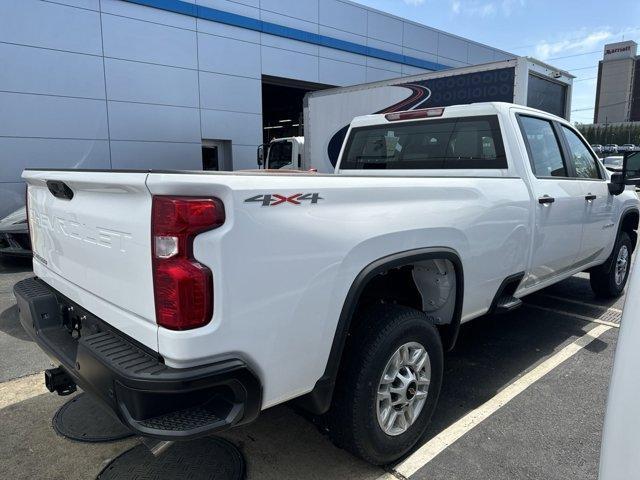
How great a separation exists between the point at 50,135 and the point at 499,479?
1276cm

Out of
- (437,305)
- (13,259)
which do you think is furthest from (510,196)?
(13,259)

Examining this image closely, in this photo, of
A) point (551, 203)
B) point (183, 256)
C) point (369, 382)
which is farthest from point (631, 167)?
point (183, 256)

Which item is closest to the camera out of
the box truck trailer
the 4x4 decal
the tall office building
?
the 4x4 decal

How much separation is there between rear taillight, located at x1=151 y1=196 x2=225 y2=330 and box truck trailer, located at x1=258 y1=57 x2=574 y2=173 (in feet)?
19.7

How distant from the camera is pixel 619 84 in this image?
92.2 m

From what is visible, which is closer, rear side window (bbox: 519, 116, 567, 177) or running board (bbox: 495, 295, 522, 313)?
running board (bbox: 495, 295, 522, 313)

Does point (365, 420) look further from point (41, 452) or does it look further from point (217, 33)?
point (217, 33)

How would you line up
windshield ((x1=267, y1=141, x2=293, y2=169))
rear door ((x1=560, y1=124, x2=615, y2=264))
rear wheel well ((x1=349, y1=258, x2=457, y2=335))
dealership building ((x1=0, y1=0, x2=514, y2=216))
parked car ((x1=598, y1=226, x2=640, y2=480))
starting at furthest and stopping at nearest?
windshield ((x1=267, y1=141, x2=293, y2=169))
dealership building ((x1=0, y1=0, x2=514, y2=216))
rear door ((x1=560, y1=124, x2=615, y2=264))
rear wheel well ((x1=349, y1=258, x2=457, y2=335))
parked car ((x1=598, y1=226, x2=640, y2=480))

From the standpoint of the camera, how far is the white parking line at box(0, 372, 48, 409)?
3.47 meters

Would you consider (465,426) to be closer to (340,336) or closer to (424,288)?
(424,288)

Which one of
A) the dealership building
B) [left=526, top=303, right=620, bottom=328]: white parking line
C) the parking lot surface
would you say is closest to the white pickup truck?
the parking lot surface

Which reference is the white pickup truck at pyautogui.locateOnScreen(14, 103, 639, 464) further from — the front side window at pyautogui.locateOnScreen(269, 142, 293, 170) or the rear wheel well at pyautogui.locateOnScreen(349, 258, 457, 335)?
the front side window at pyautogui.locateOnScreen(269, 142, 293, 170)

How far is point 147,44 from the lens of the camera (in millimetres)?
13273

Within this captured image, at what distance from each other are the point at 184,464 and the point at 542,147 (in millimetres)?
3606
